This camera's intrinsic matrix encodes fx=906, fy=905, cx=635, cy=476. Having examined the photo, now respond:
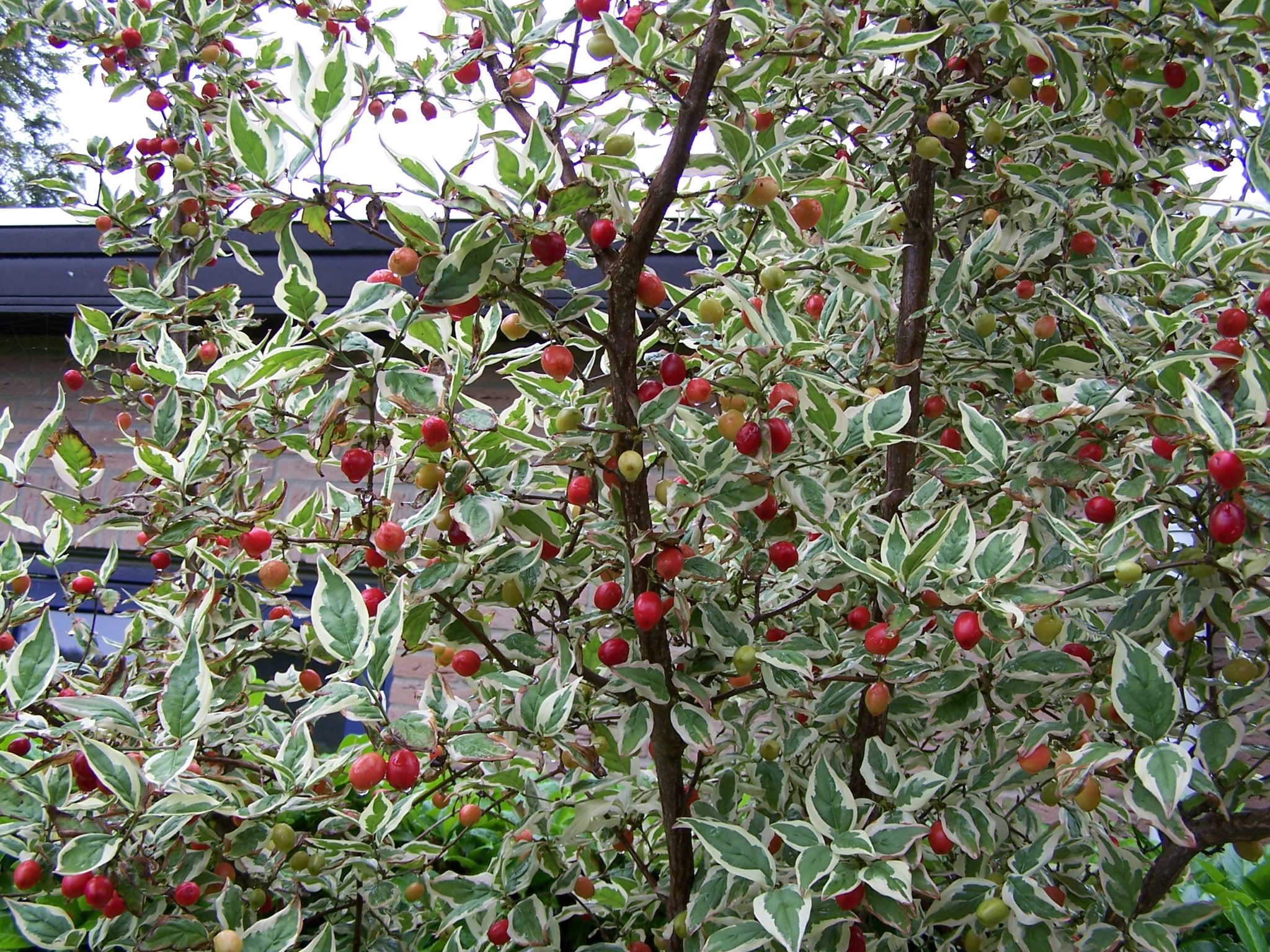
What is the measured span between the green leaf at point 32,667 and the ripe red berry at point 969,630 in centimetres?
98

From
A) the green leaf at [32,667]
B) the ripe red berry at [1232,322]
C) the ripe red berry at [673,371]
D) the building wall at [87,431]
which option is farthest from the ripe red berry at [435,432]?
the building wall at [87,431]

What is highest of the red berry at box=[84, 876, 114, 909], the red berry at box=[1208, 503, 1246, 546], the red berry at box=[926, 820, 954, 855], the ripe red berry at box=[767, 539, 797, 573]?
the red berry at box=[1208, 503, 1246, 546]

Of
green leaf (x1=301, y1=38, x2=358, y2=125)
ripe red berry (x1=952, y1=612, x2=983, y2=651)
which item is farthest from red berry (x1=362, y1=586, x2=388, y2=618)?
ripe red berry (x1=952, y1=612, x2=983, y2=651)

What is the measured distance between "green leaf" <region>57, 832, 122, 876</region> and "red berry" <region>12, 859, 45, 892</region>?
10 cm

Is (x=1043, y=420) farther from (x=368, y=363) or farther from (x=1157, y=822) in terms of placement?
(x=368, y=363)

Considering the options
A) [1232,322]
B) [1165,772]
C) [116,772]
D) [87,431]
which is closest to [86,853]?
[116,772]

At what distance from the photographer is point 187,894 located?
1137 millimetres

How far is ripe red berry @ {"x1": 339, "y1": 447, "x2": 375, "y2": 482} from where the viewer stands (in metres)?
1.06

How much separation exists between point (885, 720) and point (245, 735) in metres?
0.89

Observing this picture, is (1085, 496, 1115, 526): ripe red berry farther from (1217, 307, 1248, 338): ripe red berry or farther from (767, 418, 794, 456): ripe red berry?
(767, 418, 794, 456): ripe red berry

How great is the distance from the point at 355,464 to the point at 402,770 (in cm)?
37

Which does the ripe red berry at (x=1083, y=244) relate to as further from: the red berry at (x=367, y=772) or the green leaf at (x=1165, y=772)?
the red berry at (x=367, y=772)

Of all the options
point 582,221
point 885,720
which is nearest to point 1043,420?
point 885,720

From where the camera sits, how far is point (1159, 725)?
90 centimetres
